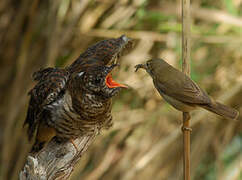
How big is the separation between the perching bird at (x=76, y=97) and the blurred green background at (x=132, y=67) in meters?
0.93

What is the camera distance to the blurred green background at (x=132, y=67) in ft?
10.4

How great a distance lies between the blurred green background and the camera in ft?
10.4

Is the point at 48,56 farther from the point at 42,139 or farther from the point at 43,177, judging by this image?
the point at 43,177

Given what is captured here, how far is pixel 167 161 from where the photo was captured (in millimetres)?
3271

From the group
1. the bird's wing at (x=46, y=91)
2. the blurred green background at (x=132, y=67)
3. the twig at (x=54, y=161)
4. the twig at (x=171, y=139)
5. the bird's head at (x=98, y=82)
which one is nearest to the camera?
the twig at (x=54, y=161)

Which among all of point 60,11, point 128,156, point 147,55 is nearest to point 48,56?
point 60,11

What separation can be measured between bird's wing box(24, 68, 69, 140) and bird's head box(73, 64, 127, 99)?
12cm

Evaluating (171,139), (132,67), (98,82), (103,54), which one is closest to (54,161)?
(98,82)

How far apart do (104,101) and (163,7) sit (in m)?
1.65

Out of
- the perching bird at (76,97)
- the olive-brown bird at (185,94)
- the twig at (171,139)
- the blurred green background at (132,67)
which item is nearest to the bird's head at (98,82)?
the perching bird at (76,97)

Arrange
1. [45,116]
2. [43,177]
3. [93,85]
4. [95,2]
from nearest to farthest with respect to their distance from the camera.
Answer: [43,177] → [93,85] → [45,116] → [95,2]

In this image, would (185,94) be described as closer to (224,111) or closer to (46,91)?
(224,111)

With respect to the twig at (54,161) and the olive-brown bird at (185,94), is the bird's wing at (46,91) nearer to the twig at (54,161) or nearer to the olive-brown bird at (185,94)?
the twig at (54,161)

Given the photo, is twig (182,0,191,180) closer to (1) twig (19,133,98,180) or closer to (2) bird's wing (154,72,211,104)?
(2) bird's wing (154,72,211,104)
